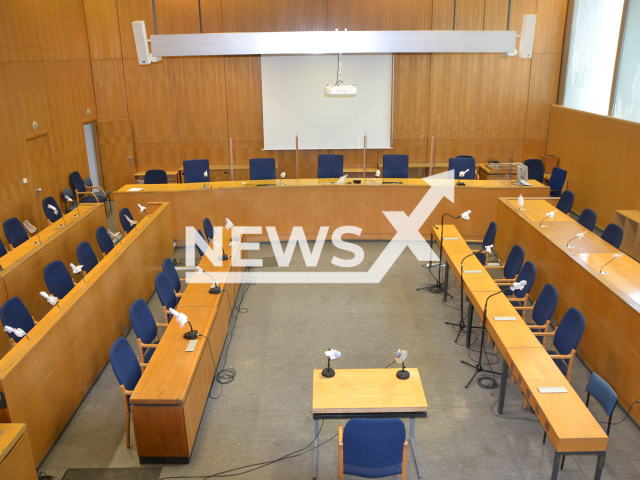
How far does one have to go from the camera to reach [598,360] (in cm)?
549

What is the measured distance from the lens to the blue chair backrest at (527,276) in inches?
241

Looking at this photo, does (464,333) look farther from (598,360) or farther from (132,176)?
(132,176)

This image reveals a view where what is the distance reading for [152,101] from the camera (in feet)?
40.2

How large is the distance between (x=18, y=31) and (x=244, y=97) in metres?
4.72

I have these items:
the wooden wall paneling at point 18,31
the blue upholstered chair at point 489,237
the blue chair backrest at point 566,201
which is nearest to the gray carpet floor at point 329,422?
the blue upholstered chair at point 489,237

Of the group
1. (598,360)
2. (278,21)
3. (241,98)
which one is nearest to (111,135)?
(241,98)

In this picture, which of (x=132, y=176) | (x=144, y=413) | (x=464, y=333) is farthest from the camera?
(x=132, y=176)

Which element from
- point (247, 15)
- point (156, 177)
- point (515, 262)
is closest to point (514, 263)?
point (515, 262)

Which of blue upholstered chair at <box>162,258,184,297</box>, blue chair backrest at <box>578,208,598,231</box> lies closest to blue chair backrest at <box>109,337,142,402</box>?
blue upholstered chair at <box>162,258,184,297</box>

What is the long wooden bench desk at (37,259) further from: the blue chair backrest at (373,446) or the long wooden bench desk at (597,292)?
the long wooden bench desk at (597,292)

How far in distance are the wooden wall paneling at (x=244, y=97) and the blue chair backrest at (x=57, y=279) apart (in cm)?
690

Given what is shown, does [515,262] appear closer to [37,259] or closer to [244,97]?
[37,259]

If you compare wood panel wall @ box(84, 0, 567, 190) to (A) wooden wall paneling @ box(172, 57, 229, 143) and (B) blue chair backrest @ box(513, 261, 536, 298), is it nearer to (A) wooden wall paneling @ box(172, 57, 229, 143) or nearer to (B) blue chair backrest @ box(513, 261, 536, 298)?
(A) wooden wall paneling @ box(172, 57, 229, 143)

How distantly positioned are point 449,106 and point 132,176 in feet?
25.5
